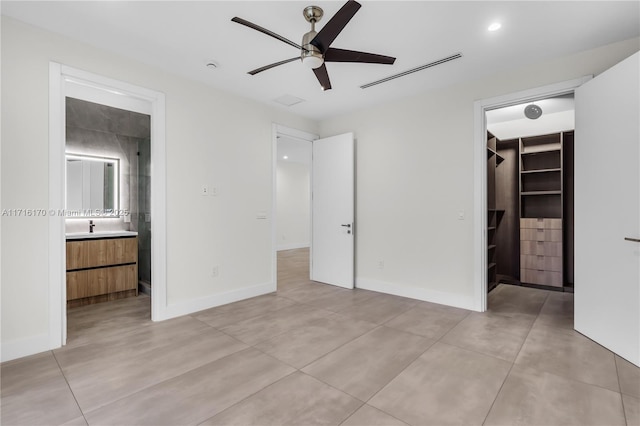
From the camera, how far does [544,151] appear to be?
482cm

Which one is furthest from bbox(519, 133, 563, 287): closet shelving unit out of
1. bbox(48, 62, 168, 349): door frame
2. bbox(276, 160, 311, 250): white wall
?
bbox(276, 160, 311, 250): white wall

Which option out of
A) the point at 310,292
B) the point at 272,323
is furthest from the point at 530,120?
the point at 272,323

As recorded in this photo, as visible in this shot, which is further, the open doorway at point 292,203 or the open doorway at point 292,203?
the open doorway at point 292,203

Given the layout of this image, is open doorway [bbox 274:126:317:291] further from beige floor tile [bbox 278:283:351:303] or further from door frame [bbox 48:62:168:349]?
door frame [bbox 48:62:168:349]

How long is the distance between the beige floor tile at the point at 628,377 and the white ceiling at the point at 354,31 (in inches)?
106

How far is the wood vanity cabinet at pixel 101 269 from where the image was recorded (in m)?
3.85

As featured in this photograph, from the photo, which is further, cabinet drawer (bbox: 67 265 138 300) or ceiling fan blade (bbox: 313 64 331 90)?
cabinet drawer (bbox: 67 265 138 300)

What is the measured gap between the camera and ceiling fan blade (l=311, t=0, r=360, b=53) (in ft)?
6.10

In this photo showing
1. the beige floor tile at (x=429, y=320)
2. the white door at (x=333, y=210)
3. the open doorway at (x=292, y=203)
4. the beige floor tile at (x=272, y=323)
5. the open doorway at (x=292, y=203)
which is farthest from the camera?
the open doorway at (x=292, y=203)

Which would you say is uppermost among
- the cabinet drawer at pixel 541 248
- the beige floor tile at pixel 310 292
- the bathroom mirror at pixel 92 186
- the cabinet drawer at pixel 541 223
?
the bathroom mirror at pixel 92 186

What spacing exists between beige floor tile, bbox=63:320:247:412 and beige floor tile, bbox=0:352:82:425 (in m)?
0.06

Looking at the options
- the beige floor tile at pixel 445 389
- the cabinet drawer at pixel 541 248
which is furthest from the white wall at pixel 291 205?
the beige floor tile at pixel 445 389

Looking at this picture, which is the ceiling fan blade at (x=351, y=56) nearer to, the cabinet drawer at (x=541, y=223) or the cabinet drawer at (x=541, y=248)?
the cabinet drawer at (x=541, y=223)

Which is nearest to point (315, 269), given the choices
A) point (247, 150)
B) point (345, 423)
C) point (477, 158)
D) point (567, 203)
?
point (247, 150)
